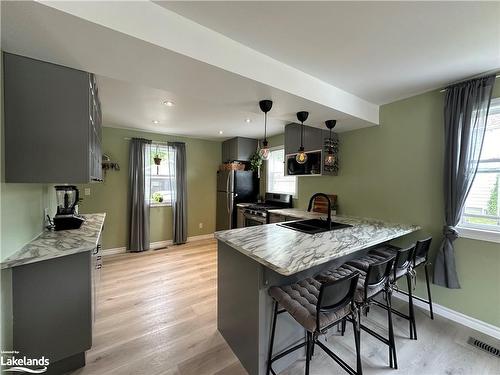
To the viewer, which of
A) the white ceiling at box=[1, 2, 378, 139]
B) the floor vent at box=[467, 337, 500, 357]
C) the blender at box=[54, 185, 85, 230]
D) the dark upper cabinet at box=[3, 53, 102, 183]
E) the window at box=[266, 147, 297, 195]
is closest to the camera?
the white ceiling at box=[1, 2, 378, 139]

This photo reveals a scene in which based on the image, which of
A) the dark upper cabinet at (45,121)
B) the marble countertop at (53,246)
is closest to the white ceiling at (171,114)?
the dark upper cabinet at (45,121)

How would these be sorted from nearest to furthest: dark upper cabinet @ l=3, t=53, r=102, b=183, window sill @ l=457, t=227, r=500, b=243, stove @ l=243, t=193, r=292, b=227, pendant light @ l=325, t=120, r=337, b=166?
dark upper cabinet @ l=3, t=53, r=102, b=183 → window sill @ l=457, t=227, r=500, b=243 → pendant light @ l=325, t=120, r=337, b=166 → stove @ l=243, t=193, r=292, b=227

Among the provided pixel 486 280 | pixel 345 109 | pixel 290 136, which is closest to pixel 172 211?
pixel 290 136

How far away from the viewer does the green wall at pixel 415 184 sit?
204cm

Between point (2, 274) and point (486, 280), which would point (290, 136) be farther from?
point (2, 274)

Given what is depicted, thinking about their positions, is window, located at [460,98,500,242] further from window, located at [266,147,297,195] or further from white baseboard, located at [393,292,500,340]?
window, located at [266,147,297,195]

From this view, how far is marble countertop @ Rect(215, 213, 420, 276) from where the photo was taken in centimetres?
130

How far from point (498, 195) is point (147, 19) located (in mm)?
3265

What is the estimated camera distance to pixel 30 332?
1.38 metres

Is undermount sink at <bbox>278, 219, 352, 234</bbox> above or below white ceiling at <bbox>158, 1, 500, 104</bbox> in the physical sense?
below

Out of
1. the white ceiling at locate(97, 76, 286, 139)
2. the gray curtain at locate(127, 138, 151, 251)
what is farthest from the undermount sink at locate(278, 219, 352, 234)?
the gray curtain at locate(127, 138, 151, 251)

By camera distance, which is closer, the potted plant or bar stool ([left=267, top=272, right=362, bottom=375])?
bar stool ([left=267, top=272, right=362, bottom=375])

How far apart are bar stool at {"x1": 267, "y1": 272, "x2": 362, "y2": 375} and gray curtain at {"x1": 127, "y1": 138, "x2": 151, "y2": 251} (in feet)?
11.8

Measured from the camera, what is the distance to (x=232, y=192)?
463cm
